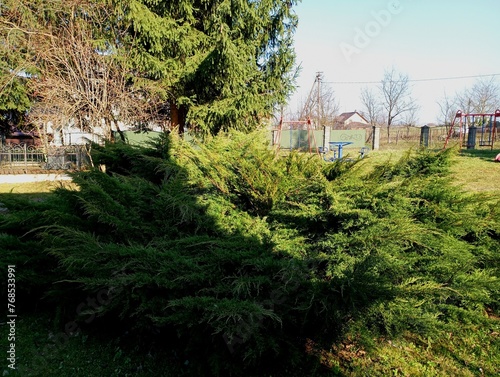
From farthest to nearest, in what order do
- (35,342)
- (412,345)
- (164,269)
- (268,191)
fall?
(268,191), (35,342), (412,345), (164,269)

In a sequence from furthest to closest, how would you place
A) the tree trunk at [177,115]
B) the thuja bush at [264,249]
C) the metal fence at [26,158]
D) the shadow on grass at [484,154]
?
1. the metal fence at [26,158]
2. the shadow on grass at [484,154]
3. the tree trunk at [177,115]
4. the thuja bush at [264,249]

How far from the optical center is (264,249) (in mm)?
2389

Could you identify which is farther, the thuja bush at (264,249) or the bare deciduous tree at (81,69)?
the bare deciduous tree at (81,69)

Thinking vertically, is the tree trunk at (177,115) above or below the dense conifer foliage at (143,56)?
below

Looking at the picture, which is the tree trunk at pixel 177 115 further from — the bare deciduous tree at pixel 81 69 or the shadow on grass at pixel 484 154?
the shadow on grass at pixel 484 154

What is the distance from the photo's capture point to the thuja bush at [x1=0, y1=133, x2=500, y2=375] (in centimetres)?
194

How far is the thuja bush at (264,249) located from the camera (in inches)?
76.2

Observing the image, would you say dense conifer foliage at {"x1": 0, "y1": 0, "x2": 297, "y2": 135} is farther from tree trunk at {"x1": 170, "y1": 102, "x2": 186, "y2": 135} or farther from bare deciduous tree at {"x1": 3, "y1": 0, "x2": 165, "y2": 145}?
tree trunk at {"x1": 170, "y1": 102, "x2": 186, "y2": 135}

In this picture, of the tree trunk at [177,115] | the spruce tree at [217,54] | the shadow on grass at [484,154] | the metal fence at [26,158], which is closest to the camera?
the spruce tree at [217,54]

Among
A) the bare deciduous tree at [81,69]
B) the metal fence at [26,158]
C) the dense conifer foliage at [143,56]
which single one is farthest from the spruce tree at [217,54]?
the metal fence at [26,158]

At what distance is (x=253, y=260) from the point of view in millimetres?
2160

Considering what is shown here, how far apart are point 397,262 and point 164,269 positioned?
1.58m

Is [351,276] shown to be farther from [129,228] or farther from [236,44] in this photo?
[236,44]

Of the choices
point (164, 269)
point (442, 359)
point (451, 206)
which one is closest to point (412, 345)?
point (442, 359)
